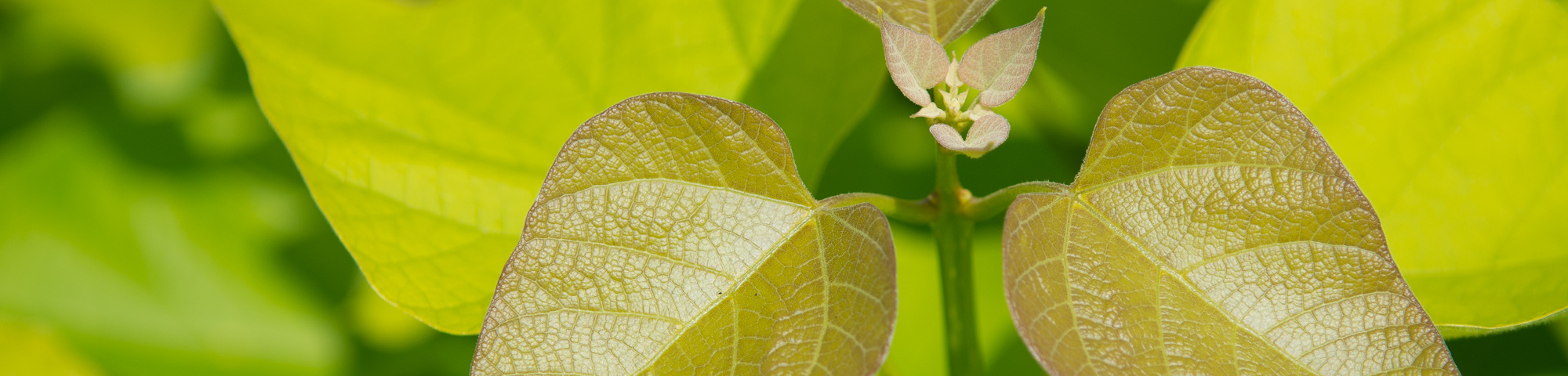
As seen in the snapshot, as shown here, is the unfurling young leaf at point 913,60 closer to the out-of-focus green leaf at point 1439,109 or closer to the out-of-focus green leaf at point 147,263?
the out-of-focus green leaf at point 1439,109

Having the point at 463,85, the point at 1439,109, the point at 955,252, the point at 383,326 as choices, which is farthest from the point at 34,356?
the point at 1439,109

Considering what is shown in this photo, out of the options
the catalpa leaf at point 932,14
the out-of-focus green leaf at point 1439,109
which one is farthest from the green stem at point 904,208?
the out-of-focus green leaf at point 1439,109

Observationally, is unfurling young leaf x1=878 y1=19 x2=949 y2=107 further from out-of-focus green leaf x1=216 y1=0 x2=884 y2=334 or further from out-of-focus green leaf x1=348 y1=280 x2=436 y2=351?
out-of-focus green leaf x1=348 y1=280 x2=436 y2=351

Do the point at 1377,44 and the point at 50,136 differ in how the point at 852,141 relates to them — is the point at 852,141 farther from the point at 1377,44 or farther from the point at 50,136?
the point at 50,136

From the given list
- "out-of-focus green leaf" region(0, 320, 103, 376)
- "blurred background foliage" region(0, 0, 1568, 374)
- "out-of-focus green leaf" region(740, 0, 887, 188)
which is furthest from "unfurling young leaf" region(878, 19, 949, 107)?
"out-of-focus green leaf" region(0, 320, 103, 376)

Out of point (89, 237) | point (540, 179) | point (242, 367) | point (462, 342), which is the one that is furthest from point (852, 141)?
point (89, 237)
